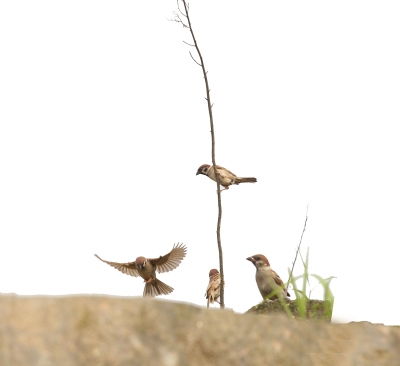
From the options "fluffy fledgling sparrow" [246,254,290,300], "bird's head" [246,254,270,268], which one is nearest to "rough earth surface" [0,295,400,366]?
"fluffy fledgling sparrow" [246,254,290,300]

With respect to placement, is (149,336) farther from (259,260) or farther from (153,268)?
(153,268)

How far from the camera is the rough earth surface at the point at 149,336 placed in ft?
8.80

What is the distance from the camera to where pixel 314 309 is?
13.9 ft

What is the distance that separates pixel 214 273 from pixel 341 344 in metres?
2.13

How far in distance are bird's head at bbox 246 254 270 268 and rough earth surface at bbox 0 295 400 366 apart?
1.79m

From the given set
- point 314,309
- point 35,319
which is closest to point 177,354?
point 35,319

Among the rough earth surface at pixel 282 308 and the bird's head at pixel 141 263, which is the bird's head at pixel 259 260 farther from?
the bird's head at pixel 141 263

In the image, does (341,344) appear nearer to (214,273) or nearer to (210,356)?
(210,356)

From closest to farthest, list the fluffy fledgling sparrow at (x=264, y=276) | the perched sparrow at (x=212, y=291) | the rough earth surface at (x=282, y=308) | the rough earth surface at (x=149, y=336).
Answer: the rough earth surface at (x=149, y=336) → the rough earth surface at (x=282, y=308) → the fluffy fledgling sparrow at (x=264, y=276) → the perched sparrow at (x=212, y=291)

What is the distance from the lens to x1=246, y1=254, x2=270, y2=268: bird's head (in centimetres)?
489

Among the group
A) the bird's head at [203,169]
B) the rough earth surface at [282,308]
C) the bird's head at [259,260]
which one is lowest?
the rough earth surface at [282,308]

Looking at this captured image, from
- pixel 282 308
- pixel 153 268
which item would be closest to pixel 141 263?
pixel 153 268

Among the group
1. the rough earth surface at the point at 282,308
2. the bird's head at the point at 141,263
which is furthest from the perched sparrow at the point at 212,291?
the bird's head at the point at 141,263

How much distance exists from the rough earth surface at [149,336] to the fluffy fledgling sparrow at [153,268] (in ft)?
7.29
